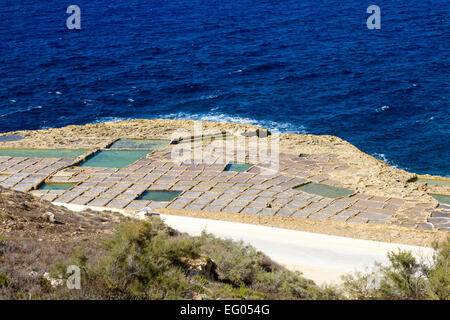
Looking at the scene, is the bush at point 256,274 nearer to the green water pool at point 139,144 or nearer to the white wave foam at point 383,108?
the green water pool at point 139,144

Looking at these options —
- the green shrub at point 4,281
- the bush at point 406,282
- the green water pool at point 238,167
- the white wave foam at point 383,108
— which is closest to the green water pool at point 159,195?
the green water pool at point 238,167

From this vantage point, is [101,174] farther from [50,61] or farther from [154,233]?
[50,61]

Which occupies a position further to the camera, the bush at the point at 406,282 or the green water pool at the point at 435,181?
the green water pool at the point at 435,181

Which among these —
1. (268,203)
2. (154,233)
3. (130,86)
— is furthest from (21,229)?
(130,86)

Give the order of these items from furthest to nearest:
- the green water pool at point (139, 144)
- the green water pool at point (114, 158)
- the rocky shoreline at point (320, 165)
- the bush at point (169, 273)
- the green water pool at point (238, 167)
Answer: the green water pool at point (139, 144)
the green water pool at point (114, 158)
the green water pool at point (238, 167)
the rocky shoreline at point (320, 165)
the bush at point (169, 273)

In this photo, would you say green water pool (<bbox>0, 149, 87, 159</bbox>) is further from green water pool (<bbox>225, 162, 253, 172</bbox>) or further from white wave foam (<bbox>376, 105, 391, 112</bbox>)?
white wave foam (<bbox>376, 105, 391, 112</bbox>)

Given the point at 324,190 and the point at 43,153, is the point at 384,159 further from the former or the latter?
the point at 43,153

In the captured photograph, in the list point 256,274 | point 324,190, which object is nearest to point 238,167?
point 324,190

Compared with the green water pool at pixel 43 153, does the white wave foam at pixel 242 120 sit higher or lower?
lower

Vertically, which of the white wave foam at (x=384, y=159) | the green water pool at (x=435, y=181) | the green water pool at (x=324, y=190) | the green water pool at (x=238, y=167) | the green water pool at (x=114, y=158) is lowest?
the white wave foam at (x=384, y=159)
